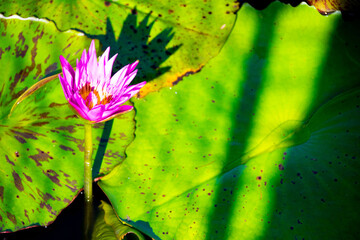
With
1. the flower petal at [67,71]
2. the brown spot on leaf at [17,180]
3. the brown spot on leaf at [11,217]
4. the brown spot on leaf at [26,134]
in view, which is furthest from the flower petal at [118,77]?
the brown spot on leaf at [11,217]

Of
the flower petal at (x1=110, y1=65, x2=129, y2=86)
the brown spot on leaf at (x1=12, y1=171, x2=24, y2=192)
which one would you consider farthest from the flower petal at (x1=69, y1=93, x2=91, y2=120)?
the brown spot on leaf at (x1=12, y1=171, x2=24, y2=192)

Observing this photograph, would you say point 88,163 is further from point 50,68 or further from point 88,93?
point 50,68

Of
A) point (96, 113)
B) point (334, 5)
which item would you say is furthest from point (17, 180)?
point (334, 5)

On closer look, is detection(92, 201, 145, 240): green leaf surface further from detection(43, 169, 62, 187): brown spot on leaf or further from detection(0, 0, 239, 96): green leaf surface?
detection(0, 0, 239, 96): green leaf surface

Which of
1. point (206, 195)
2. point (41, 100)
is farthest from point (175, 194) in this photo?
point (41, 100)

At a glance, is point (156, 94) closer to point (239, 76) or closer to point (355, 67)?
point (239, 76)

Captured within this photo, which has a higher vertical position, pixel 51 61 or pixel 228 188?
pixel 51 61
